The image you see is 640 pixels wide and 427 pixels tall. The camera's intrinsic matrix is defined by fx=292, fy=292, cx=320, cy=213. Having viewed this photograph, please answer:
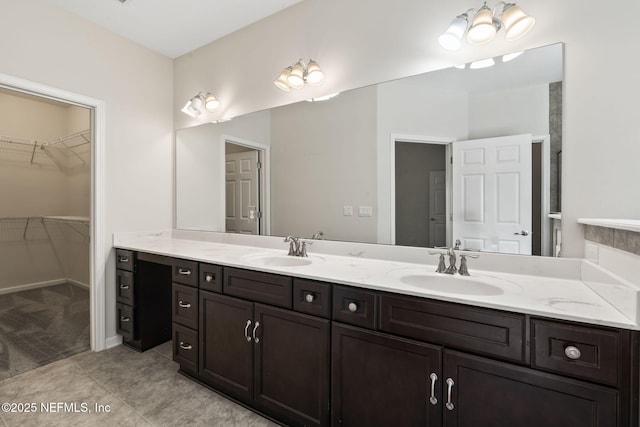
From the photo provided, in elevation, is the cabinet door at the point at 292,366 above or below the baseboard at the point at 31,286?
above

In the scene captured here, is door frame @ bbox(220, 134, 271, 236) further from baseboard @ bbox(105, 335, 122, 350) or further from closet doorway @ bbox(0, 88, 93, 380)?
closet doorway @ bbox(0, 88, 93, 380)

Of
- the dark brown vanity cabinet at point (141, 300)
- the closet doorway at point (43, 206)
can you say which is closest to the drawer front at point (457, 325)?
the dark brown vanity cabinet at point (141, 300)

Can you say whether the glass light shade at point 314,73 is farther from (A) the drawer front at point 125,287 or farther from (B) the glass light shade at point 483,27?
(A) the drawer front at point 125,287

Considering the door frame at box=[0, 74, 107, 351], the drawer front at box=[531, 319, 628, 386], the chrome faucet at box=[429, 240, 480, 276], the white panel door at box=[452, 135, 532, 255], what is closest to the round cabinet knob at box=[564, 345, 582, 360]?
the drawer front at box=[531, 319, 628, 386]

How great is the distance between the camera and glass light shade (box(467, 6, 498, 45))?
139 centimetres

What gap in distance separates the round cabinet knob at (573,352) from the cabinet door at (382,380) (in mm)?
385

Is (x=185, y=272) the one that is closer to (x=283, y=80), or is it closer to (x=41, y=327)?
(x=283, y=80)

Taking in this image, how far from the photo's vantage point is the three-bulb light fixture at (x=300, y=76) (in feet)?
6.51

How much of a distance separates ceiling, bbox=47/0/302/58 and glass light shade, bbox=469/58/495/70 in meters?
1.36

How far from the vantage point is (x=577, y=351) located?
0.90 metres

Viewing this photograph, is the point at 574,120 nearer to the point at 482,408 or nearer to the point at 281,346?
the point at 482,408

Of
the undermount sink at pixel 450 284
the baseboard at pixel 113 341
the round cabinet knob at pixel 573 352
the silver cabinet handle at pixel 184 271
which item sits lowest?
the baseboard at pixel 113 341

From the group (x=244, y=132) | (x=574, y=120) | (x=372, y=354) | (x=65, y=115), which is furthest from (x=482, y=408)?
(x=65, y=115)

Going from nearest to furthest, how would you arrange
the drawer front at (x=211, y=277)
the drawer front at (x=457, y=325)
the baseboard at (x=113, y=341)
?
the drawer front at (x=457, y=325)
the drawer front at (x=211, y=277)
the baseboard at (x=113, y=341)
